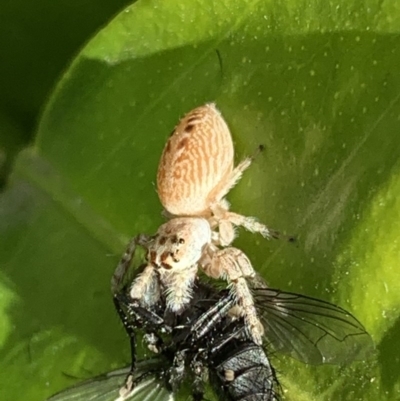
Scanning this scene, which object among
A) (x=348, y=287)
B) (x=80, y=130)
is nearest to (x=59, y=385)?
(x=80, y=130)

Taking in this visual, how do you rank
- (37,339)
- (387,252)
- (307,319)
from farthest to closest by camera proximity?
(37,339) < (307,319) < (387,252)

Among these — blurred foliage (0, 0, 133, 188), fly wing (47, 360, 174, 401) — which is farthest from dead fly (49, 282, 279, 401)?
blurred foliage (0, 0, 133, 188)

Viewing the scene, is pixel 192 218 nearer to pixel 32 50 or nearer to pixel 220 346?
pixel 220 346

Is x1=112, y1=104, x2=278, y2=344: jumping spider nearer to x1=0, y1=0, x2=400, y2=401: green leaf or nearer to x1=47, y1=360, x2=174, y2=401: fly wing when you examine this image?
x1=0, y1=0, x2=400, y2=401: green leaf

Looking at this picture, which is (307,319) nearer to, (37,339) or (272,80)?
(272,80)

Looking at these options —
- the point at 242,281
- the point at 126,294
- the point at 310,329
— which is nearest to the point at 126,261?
the point at 126,294
